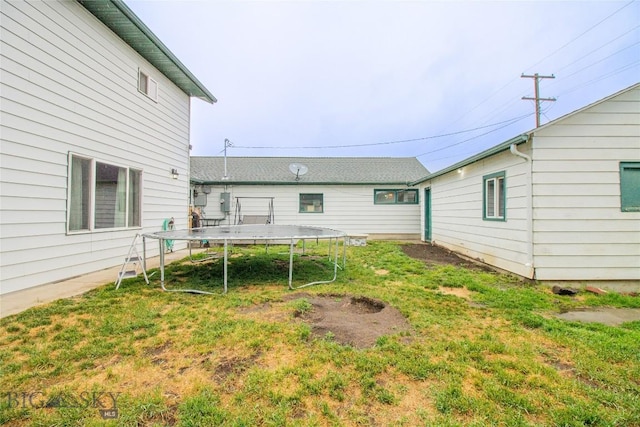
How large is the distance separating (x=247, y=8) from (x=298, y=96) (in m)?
13.2

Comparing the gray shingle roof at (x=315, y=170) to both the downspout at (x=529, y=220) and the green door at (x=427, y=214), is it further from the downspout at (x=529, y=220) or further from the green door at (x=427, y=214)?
the downspout at (x=529, y=220)

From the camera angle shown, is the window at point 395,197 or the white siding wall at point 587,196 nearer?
the white siding wall at point 587,196

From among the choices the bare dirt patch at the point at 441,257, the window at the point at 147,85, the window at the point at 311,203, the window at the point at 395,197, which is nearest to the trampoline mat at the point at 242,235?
the bare dirt patch at the point at 441,257

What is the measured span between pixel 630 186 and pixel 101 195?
9025 millimetres

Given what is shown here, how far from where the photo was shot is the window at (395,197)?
465 inches

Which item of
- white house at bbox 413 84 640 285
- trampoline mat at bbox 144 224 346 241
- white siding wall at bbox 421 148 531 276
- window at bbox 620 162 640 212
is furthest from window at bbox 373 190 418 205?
window at bbox 620 162 640 212

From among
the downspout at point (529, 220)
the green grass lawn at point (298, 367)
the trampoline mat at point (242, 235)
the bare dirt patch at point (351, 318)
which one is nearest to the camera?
the green grass lawn at point (298, 367)

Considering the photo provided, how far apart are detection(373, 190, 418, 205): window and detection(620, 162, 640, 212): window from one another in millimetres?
7275

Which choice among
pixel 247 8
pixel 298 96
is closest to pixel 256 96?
pixel 298 96

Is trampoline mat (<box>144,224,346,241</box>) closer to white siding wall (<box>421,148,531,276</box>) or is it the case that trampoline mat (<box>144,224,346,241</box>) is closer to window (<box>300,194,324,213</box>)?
white siding wall (<box>421,148,531,276</box>)

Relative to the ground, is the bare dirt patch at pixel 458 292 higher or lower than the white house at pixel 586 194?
lower

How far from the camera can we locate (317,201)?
38.6ft

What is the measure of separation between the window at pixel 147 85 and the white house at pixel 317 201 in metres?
4.73

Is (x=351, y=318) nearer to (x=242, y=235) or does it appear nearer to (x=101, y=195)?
(x=242, y=235)
